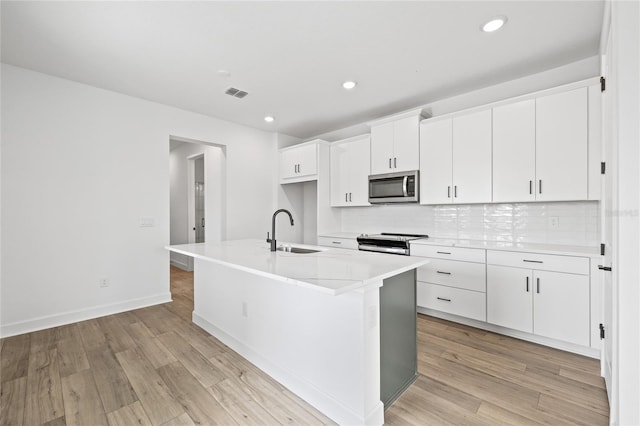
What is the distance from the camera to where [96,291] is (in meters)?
3.26

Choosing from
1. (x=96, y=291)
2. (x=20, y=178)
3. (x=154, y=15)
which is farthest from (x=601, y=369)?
(x=20, y=178)

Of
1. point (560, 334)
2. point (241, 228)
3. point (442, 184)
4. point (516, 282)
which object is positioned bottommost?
point (560, 334)

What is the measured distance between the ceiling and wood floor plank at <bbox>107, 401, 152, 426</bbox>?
2.58m

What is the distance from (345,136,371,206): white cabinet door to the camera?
4.14 m

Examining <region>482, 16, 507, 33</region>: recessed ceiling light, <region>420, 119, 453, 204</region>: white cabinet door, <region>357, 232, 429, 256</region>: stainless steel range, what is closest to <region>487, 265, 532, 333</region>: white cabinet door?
<region>357, 232, 429, 256</region>: stainless steel range

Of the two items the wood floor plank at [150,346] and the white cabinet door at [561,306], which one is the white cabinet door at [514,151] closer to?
the white cabinet door at [561,306]

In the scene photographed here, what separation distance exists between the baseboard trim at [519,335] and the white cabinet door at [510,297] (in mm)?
89

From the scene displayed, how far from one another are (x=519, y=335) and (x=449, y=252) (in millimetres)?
940

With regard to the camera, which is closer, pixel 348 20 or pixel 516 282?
pixel 348 20

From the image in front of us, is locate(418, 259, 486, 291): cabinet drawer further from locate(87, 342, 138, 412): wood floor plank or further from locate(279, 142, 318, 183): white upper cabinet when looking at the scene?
locate(87, 342, 138, 412): wood floor plank

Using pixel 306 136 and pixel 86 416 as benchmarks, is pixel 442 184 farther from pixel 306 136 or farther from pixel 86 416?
pixel 86 416

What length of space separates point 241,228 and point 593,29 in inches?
177

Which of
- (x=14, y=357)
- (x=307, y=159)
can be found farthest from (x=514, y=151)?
(x=14, y=357)

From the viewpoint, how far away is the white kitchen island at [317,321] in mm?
1511
